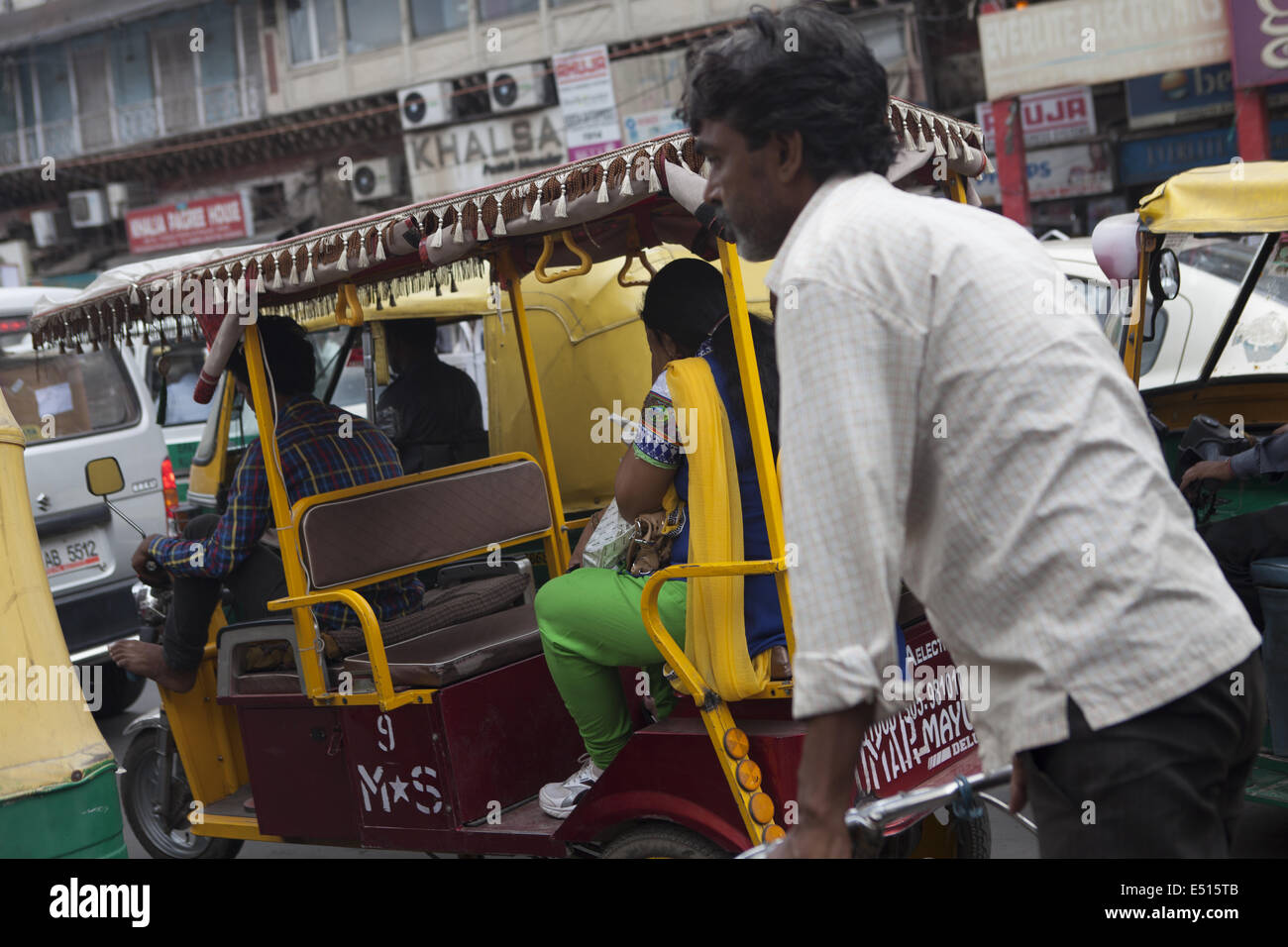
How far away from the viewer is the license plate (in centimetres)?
637

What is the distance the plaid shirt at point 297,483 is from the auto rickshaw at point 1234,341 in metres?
2.61

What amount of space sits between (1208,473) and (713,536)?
6.08 ft

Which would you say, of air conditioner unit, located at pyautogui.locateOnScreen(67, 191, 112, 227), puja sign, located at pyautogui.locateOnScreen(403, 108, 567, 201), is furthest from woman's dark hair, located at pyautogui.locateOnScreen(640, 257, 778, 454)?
air conditioner unit, located at pyautogui.locateOnScreen(67, 191, 112, 227)

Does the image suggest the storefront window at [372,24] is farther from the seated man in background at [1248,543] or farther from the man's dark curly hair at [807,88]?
the man's dark curly hair at [807,88]

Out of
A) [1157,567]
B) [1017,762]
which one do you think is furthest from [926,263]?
[1017,762]

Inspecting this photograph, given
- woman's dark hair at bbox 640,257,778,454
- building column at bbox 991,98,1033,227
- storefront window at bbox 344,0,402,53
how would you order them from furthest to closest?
storefront window at bbox 344,0,402,53 → building column at bbox 991,98,1033,227 → woman's dark hair at bbox 640,257,778,454

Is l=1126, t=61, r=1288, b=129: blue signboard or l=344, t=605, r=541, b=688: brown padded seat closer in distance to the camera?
l=344, t=605, r=541, b=688: brown padded seat

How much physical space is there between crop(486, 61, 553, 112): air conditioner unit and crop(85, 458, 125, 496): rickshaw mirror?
613 inches

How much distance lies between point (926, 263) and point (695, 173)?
1.40 metres

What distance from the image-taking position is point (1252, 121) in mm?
10477

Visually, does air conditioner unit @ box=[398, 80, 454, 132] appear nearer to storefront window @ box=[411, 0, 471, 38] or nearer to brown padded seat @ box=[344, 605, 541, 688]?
storefront window @ box=[411, 0, 471, 38]

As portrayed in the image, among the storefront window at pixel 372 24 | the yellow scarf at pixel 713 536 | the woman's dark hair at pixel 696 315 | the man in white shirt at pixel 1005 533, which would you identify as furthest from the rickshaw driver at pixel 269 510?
the storefront window at pixel 372 24

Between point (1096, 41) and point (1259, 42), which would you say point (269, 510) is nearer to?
point (1259, 42)
